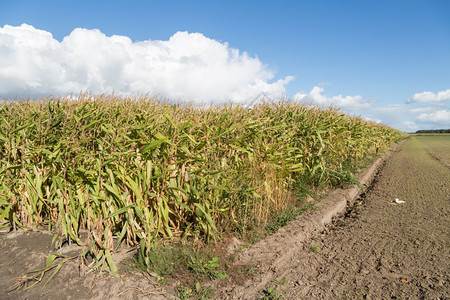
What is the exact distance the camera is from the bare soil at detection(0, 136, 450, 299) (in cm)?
309

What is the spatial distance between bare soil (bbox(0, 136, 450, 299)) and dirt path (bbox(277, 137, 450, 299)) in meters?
0.01

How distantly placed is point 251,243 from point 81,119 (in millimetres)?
2776

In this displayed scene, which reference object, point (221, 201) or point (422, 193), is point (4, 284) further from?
point (422, 193)

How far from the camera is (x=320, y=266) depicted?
3.77 m

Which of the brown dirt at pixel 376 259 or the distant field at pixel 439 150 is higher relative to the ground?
the distant field at pixel 439 150

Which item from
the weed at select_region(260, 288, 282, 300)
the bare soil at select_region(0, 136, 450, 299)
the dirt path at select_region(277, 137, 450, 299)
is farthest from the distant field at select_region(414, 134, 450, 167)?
the weed at select_region(260, 288, 282, 300)

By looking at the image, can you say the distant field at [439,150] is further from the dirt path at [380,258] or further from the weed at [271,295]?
the weed at [271,295]

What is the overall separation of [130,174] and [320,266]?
98.4 inches

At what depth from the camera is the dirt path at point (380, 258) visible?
10.6ft

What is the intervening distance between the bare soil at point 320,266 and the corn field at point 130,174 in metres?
0.32

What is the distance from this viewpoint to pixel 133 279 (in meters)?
3.12

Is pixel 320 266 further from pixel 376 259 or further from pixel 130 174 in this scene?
pixel 130 174

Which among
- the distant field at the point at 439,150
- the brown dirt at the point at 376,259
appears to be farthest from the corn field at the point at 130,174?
the distant field at the point at 439,150

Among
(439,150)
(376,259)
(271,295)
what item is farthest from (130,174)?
(439,150)
